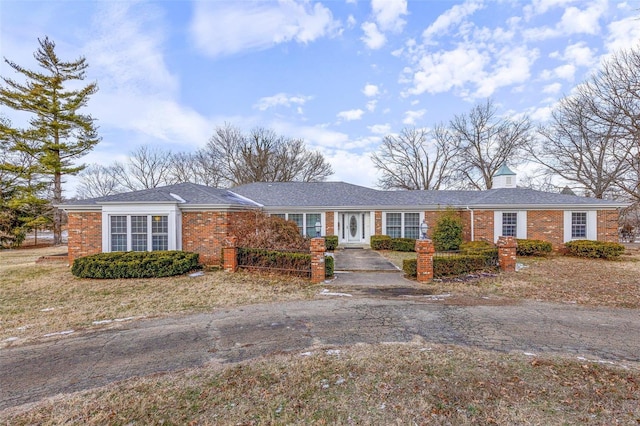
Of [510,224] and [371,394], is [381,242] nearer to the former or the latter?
[510,224]

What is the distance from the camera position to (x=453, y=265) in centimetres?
948

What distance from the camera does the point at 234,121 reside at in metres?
32.8

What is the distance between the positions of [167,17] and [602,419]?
48.5 feet

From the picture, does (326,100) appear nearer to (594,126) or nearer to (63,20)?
(63,20)

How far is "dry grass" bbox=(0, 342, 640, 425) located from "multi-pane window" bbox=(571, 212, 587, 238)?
49.8 ft

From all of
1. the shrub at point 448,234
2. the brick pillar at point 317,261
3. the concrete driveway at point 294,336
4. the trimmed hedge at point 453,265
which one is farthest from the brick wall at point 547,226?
the brick pillar at point 317,261

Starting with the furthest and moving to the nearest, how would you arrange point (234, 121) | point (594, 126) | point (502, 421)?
point (234, 121) → point (594, 126) → point (502, 421)

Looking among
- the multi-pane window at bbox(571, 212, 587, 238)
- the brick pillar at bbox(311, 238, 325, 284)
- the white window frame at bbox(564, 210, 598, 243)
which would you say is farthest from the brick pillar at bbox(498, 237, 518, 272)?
the multi-pane window at bbox(571, 212, 587, 238)

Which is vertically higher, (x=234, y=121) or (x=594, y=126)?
(x=234, y=121)

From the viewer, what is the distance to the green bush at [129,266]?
9891 mm

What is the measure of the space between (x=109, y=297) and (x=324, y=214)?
40.1ft

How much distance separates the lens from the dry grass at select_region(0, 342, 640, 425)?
2.81 m

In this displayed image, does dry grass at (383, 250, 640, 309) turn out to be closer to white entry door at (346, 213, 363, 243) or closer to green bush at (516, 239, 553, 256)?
green bush at (516, 239, 553, 256)

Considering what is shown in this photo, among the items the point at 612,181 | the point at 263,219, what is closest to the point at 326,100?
the point at 263,219
